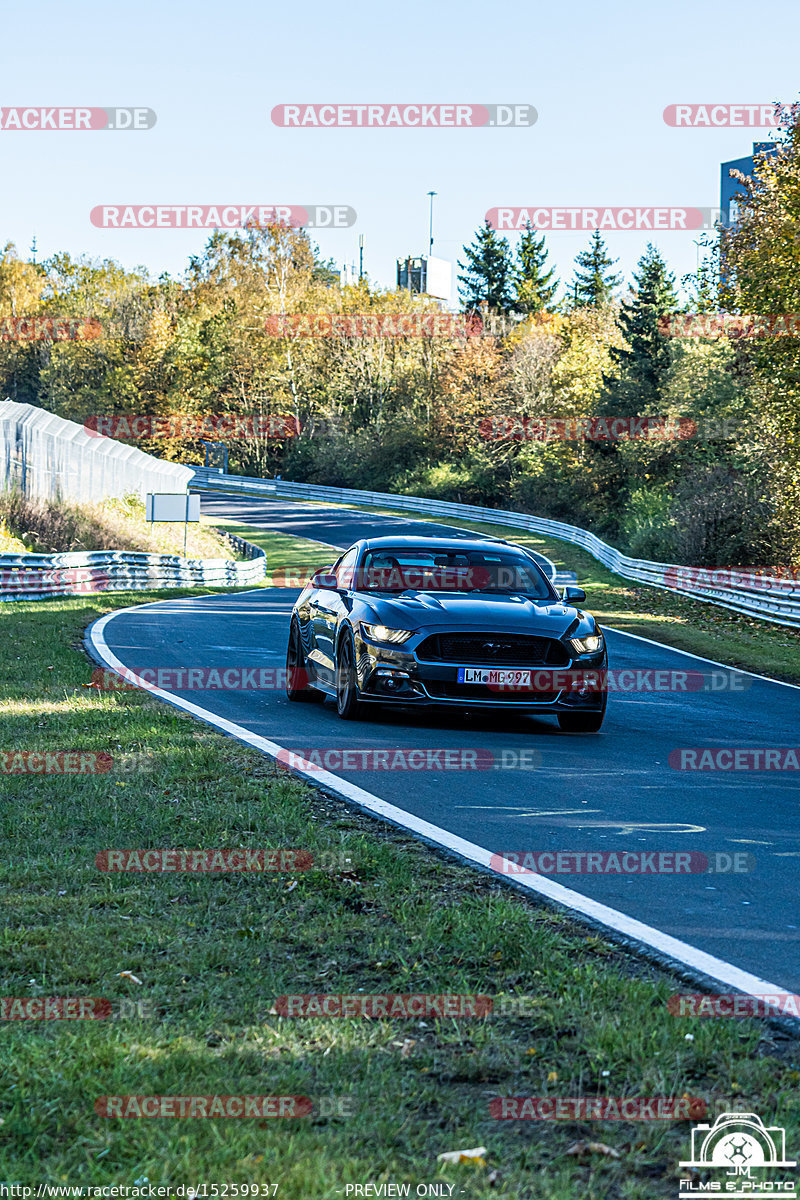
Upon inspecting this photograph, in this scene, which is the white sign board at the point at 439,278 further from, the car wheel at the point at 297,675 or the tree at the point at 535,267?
the car wheel at the point at 297,675

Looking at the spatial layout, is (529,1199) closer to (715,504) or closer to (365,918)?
(365,918)

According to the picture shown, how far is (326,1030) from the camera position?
3812 mm

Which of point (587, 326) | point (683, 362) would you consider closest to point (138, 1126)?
point (683, 362)

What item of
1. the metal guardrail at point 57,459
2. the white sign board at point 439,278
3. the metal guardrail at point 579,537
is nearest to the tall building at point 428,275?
the white sign board at point 439,278

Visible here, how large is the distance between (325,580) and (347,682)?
58.5 inches

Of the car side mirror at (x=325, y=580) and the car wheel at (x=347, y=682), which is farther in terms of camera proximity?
the car side mirror at (x=325, y=580)

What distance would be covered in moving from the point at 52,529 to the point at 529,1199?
3167 cm

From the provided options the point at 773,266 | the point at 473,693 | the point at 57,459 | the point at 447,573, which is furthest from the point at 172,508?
the point at 473,693

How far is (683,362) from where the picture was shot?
52.9 metres

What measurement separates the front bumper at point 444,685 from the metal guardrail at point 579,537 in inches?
644

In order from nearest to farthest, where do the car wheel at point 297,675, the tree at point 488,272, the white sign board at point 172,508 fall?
the car wheel at point 297,675, the white sign board at point 172,508, the tree at point 488,272

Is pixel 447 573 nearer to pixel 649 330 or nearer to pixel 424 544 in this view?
pixel 424 544

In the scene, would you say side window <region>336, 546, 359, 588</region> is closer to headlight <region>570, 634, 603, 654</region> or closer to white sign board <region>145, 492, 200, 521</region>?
headlight <region>570, 634, 603, 654</region>

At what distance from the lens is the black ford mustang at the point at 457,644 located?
A: 10.1 meters
